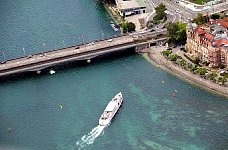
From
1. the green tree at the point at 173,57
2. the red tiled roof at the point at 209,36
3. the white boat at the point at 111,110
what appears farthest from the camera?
the green tree at the point at 173,57

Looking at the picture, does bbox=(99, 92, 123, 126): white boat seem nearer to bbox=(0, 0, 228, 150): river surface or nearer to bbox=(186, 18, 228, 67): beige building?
bbox=(0, 0, 228, 150): river surface

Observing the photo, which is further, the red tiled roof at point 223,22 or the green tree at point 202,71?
the red tiled roof at point 223,22

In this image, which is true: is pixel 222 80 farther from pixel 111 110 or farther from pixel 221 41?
pixel 111 110

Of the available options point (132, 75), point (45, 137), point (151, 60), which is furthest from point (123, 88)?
point (45, 137)

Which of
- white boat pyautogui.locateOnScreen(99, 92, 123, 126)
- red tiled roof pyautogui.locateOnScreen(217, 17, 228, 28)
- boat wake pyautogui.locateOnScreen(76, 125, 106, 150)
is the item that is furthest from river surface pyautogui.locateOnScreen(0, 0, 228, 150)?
red tiled roof pyautogui.locateOnScreen(217, 17, 228, 28)

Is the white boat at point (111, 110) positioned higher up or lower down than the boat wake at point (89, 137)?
higher up

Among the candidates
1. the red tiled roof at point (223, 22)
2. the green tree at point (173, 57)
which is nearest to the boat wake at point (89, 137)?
the green tree at point (173, 57)

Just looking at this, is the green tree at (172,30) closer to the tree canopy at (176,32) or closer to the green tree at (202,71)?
the tree canopy at (176,32)
